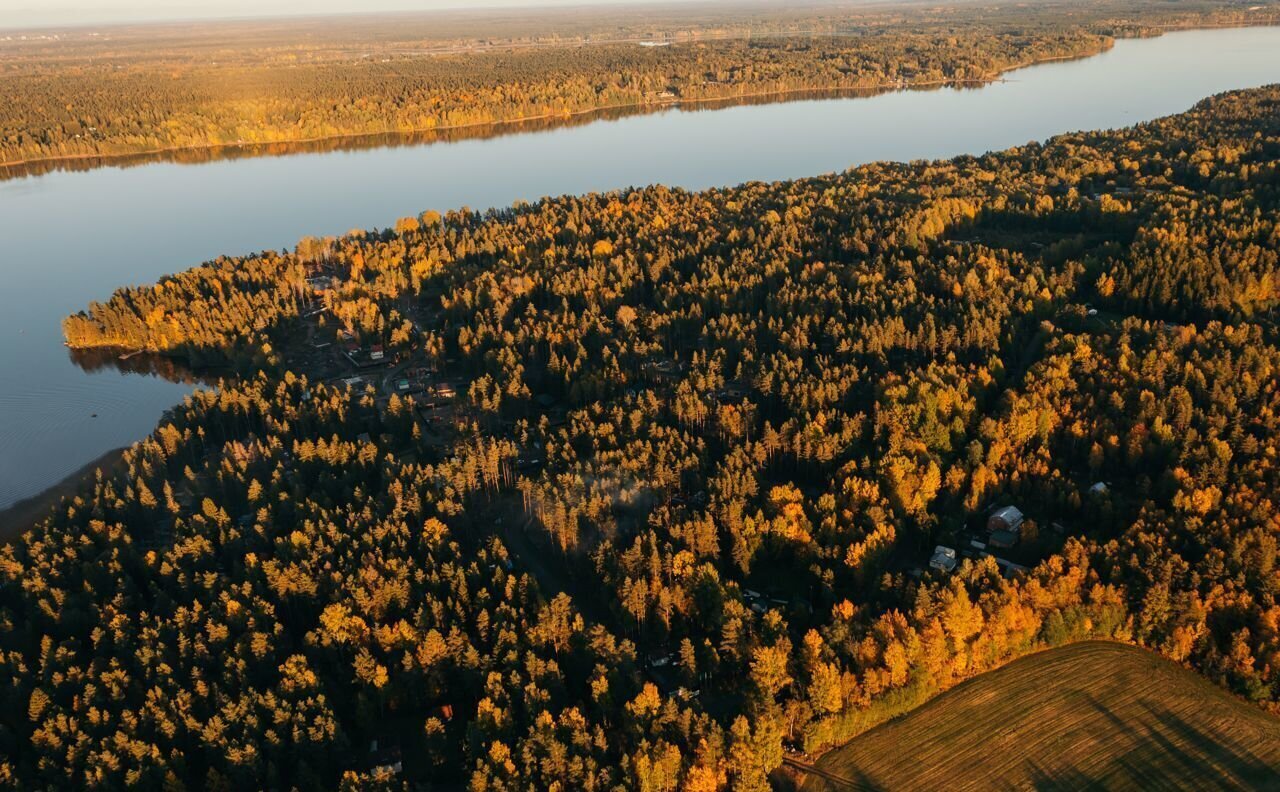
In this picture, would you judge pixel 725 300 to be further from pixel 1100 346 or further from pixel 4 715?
pixel 4 715

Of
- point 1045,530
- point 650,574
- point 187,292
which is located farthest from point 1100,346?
point 187,292

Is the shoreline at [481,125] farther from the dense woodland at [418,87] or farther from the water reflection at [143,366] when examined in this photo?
the water reflection at [143,366]

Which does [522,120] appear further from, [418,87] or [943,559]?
[943,559]

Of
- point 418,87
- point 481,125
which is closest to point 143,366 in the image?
point 481,125

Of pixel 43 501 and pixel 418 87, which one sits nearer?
pixel 43 501

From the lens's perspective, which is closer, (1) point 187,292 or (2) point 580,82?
(1) point 187,292

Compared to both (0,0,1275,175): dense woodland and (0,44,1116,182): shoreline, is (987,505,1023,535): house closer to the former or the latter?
(0,44,1116,182): shoreline

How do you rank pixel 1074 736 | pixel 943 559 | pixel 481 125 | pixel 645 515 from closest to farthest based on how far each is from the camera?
pixel 1074 736
pixel 943 559
pixel 645 515
pixel 481 125
